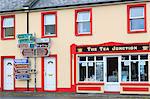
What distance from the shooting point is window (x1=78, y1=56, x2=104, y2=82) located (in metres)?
33.6

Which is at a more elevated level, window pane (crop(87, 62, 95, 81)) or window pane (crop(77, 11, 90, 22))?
window pane (crop(77, 11, 90, 22))

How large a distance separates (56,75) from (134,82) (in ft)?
20.7

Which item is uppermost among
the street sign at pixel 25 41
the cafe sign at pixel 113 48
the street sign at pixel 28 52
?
the street sign at pixel 25 41

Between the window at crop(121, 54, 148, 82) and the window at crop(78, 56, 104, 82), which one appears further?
the window at crop(78, 56, 104, 82)

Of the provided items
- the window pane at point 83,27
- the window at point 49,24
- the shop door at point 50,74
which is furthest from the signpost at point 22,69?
the window pane at point 83,27

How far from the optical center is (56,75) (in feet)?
116

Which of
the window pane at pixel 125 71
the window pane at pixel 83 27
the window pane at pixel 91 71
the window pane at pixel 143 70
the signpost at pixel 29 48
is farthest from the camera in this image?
the signpost at pixel 29 48

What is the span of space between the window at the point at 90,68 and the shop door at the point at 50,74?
7.60 ft

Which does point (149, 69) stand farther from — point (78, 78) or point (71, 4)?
point (71, 4)

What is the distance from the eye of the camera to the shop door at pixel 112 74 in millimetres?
32844

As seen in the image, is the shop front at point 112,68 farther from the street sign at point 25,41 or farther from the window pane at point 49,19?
the street sign at point 25,41

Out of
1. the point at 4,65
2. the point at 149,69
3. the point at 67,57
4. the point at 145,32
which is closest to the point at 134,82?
the point at 149,69

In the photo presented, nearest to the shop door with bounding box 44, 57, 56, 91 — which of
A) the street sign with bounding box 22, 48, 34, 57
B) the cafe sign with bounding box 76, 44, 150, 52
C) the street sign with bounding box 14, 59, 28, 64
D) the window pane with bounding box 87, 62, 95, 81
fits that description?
the street sign with bounding box 22, 48, 34, 57

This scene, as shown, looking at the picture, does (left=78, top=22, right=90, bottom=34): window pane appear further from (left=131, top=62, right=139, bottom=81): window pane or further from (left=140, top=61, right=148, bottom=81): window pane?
Answer: (left=140, top=61, right=148, bottom=81): window pane
